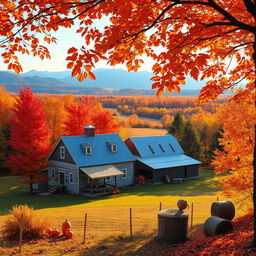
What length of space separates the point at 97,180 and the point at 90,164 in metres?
2.03

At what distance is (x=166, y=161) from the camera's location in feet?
135

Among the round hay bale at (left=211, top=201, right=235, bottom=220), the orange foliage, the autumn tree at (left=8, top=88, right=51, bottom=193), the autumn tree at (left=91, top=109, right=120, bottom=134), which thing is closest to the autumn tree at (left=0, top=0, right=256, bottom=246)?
the round hay bale at (left=211, top=201, right=235, bottom=220)

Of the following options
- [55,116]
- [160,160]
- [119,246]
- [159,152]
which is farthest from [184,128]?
[119,246]

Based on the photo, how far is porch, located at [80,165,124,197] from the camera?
3234cm

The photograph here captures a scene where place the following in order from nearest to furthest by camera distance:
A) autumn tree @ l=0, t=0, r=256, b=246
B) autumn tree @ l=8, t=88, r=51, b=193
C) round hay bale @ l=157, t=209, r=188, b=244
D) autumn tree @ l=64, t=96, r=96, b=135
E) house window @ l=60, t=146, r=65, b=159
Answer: autumn tree @ l=0, t=0, r=256, b=246 → round hay bale @ l=157, t=209, r=188, b=244 → autumn tree @ l=8, t=88, r=51, b=193 → house window @ l=60, t=146, r=65, b=159 → autumn tree @ l=64, t=96, r=96, b=135

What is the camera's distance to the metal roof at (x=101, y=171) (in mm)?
32250

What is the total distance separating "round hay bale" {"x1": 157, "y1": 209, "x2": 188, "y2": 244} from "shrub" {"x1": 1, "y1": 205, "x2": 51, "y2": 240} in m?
4.59

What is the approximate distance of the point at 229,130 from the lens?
17266 mm

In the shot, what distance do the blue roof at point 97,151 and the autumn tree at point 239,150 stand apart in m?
19.0

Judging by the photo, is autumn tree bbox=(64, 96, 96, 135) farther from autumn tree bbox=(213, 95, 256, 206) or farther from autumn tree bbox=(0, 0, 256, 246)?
autumn tree bbox=(0, 0, 256, 246)

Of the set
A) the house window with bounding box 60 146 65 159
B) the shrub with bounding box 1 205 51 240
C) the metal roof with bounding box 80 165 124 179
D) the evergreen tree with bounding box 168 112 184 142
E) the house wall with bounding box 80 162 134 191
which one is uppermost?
the evergreen tree with bounding box 168 112 184 142

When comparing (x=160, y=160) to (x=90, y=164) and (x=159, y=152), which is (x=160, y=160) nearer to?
(x=159, y=152)

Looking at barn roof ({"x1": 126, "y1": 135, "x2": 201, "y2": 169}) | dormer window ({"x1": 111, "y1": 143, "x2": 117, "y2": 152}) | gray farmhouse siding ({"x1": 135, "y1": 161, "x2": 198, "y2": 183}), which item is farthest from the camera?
barn roof ({"x1": 126, "y1": 135, "x2": 201, "y2": 169})

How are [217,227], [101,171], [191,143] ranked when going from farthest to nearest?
[191,143]
[101,171]
[217,227]
